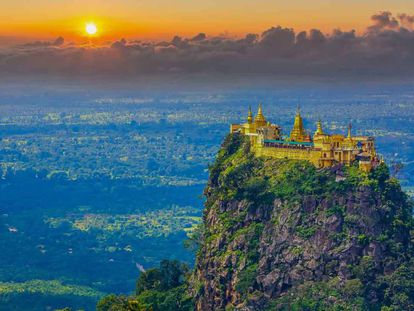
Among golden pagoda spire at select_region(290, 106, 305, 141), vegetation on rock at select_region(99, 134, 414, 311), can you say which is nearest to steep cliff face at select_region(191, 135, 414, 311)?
vegetation on rock at select_region(99, 134, 414, 311)

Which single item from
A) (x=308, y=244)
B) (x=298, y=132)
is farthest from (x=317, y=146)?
(x=308, y=244)

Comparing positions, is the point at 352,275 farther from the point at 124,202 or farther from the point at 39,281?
the point at 124,202

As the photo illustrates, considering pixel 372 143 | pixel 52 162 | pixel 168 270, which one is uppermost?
pixel 372 143

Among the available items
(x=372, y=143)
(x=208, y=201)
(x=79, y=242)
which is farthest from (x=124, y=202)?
(x=372, y=143)

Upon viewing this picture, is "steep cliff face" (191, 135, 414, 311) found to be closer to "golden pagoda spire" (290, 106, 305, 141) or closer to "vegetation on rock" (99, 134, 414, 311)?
"vegetation on rock" (99, 134, 414, 311)

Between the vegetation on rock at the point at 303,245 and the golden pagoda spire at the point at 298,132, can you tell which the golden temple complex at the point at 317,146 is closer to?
the golden pagoda spire at the point at 298,132

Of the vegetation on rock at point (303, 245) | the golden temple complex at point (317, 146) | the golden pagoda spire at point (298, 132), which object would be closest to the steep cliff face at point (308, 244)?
the vegetation on rock at point (303, 245)
